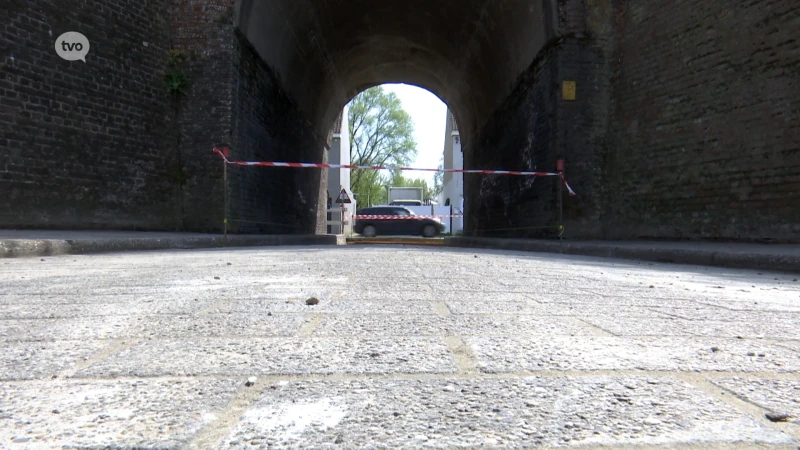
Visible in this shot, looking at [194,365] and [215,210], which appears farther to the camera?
[215,210]

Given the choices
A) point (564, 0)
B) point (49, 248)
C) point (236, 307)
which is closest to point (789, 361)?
point (236, 307)

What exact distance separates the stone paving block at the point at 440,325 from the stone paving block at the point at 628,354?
115 mm

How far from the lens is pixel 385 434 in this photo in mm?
1030

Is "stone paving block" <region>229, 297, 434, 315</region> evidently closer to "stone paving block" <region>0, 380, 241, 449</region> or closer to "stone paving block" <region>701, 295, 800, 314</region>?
"stone paving block" <region>0, 380, 241, 449</region>

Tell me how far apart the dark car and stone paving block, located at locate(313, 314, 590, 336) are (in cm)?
1948

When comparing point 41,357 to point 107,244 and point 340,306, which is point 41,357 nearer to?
point 340,306

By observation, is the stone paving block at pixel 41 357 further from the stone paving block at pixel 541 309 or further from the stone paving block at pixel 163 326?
the stone paving block at pixel 541 309

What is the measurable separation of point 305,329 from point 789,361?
168cm

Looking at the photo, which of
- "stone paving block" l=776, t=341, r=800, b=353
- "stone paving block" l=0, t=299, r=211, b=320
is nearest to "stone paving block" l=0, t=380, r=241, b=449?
"stone paving block" l=0, t=299, r=211, b=320

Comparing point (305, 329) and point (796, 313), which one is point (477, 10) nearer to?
point (796, 313)

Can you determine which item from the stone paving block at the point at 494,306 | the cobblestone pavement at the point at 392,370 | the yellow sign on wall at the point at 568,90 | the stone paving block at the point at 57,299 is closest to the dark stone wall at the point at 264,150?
the yellow sign on wall at the point at 568,90

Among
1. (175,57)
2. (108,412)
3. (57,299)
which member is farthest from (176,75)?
(108,412)

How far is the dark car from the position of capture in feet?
72.0

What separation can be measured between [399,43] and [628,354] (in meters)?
15.4
